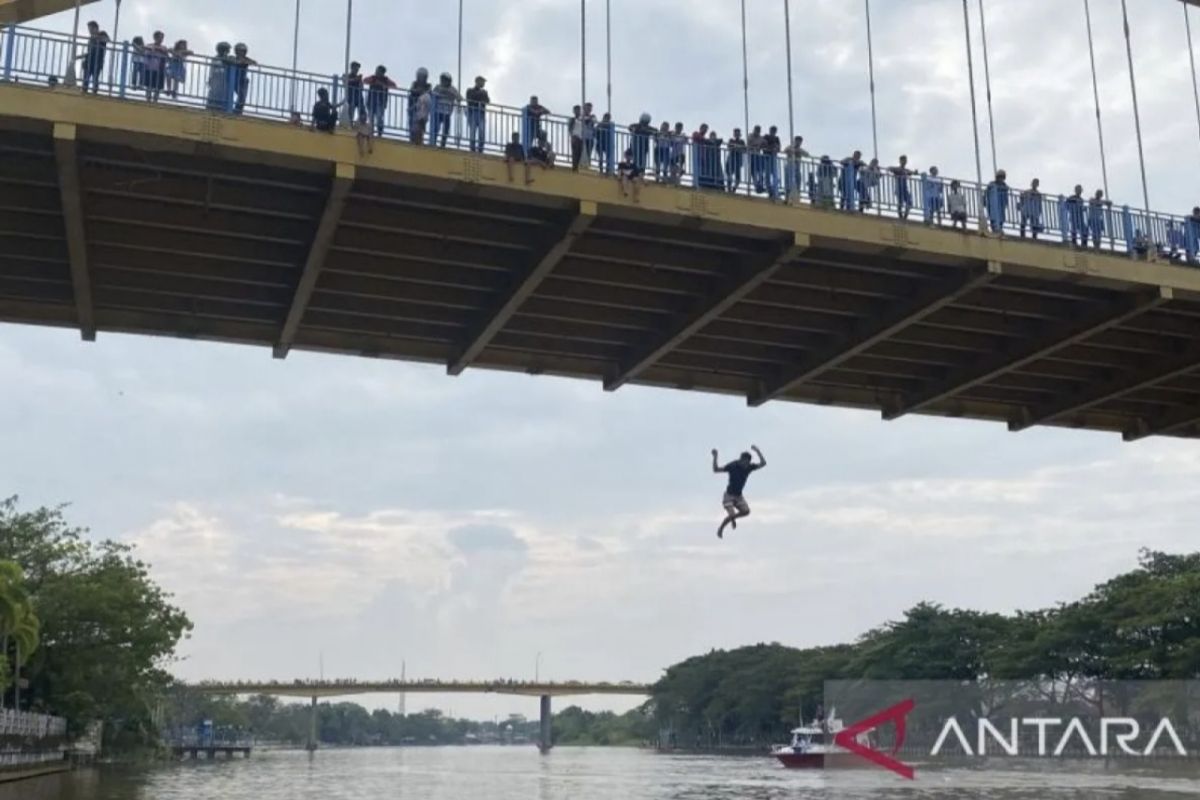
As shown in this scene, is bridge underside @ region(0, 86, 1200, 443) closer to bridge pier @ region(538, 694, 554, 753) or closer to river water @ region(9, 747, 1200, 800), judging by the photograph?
→ river water @ region(9, 747, 1200, 800)

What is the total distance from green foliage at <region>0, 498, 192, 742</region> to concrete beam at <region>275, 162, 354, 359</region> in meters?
33.1

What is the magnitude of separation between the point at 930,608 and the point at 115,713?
51786 mm

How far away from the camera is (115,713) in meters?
63.4

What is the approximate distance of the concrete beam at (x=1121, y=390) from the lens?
23922 millimetres

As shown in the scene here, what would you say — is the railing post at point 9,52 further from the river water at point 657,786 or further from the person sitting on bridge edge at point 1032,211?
the river water at point 657,786

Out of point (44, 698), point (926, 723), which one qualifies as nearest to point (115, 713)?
point (44, 698)

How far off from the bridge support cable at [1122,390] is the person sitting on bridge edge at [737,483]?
8.50 m

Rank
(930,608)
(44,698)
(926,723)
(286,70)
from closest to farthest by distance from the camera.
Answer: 1. (286,70)
2. (44,698)
3. (926,723)
4. (930,608)

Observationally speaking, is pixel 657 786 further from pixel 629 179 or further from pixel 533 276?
pixel 629 179

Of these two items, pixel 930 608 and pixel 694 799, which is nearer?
pixel 694 799

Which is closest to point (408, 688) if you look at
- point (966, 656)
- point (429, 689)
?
point (429, 689)

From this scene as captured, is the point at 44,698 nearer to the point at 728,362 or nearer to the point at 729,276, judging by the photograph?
the point at 728,362

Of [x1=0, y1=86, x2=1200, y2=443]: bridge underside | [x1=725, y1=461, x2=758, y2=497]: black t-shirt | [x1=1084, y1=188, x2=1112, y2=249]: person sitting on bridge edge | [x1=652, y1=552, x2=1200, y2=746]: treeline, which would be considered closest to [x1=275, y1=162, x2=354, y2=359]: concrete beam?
[x1=0, y1=86, x2=1200, y2=443]: bridge underside

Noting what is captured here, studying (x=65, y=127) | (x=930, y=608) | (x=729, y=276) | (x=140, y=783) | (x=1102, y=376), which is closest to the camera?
(x=65, y=127)
